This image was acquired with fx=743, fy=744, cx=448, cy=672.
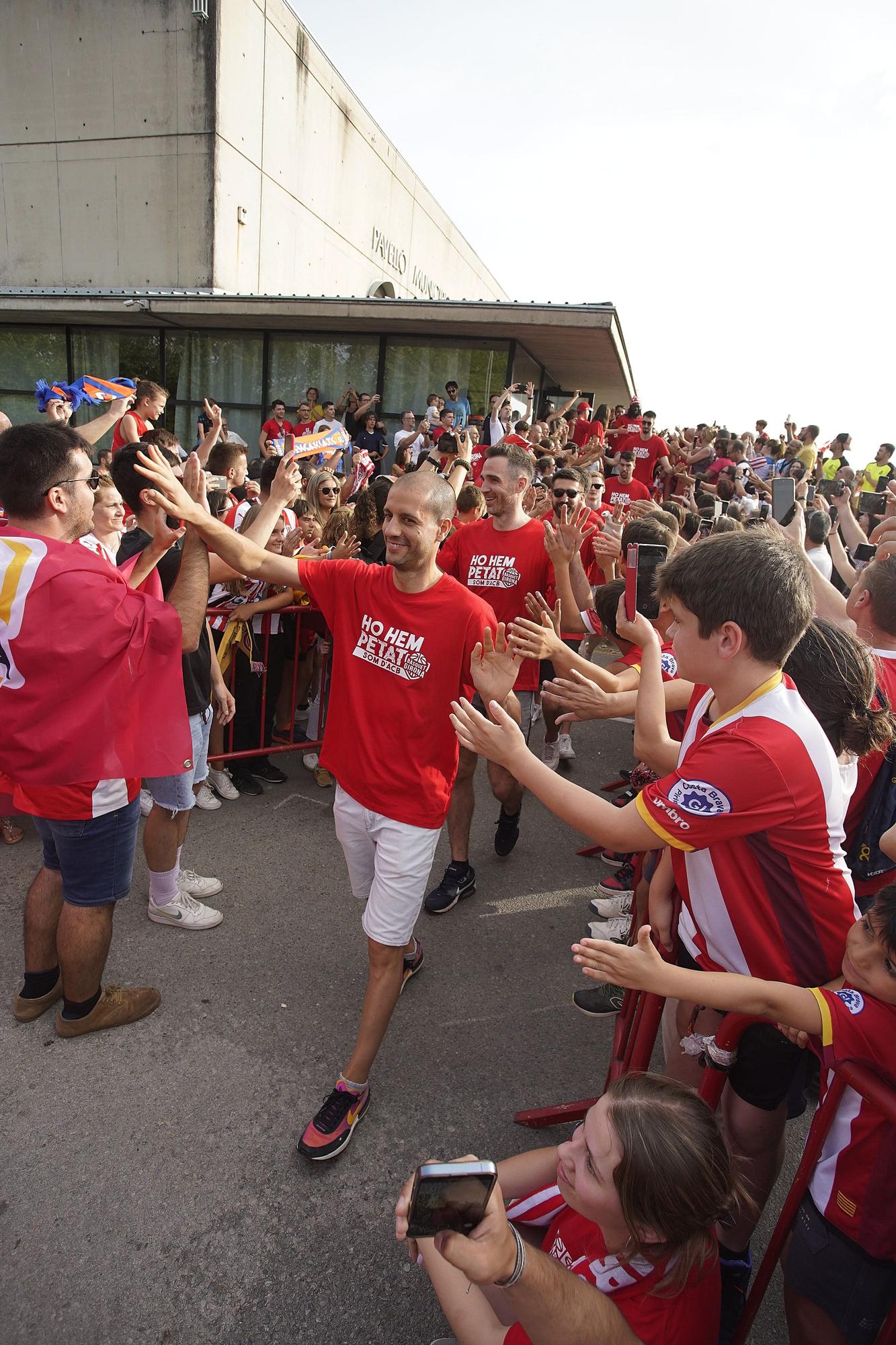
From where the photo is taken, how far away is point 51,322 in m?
17.2

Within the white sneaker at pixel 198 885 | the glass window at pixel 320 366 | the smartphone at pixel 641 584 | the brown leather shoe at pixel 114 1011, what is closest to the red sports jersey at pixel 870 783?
the smartphone at pixel 641 584

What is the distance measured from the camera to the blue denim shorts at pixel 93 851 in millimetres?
2803

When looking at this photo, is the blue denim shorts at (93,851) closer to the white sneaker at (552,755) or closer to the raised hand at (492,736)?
the raised hand at (492,736)

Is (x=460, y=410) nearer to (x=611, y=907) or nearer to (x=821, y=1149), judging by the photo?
(x=611, y=907)

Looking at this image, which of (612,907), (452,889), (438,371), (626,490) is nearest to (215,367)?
(438,371)

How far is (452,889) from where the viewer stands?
13.4 ft

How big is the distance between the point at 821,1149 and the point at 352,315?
46.6 ft

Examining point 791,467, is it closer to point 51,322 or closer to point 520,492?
point 520,492

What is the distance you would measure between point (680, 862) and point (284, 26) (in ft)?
77.9

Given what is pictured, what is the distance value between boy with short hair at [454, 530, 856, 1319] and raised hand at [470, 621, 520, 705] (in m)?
0.43

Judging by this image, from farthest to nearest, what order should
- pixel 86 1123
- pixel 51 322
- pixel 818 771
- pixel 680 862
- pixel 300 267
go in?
1. pixel 300 267
2. pixel 51 322
3. pixel 86 1123
4. pixel 680 862
5. pixel 818 771

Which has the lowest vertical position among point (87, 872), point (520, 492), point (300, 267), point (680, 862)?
point (87, 872)

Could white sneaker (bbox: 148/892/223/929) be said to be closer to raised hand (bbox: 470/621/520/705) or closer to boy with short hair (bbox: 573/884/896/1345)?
raised hand (bbox: 470/621/520/705)

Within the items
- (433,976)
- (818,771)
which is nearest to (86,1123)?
(433,976)
